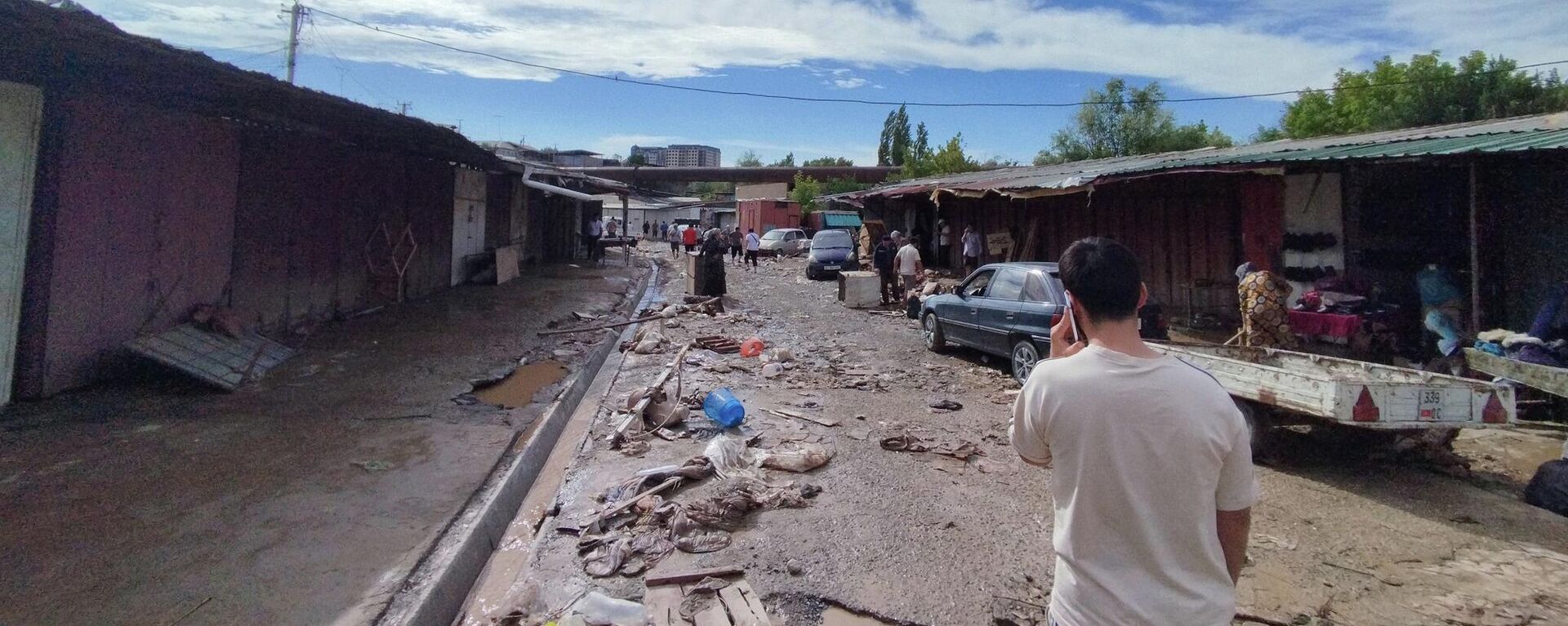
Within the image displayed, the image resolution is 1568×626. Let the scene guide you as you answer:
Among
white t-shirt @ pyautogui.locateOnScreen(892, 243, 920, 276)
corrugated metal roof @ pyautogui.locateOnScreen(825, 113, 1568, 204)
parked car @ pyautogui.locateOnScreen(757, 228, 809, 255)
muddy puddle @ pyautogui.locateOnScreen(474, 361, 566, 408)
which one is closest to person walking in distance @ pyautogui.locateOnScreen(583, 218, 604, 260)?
parked car @ pyautogui.locateOnScreen(757, 228, 809, 255)

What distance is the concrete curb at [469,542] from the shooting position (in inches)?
148

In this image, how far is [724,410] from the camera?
679 centimetres

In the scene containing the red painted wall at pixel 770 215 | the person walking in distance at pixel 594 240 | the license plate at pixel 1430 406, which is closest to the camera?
the license plate at pixel 1430 406

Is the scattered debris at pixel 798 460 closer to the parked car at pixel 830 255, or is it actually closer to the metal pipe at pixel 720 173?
the parked car at pixel 830 255

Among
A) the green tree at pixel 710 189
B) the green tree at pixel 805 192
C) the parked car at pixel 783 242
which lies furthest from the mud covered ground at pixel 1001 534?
the green tree at pixel 710 189

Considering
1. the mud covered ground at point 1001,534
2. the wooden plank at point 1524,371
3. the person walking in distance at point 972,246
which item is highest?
the person walking in distance at point 972,246

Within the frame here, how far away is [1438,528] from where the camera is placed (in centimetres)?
466

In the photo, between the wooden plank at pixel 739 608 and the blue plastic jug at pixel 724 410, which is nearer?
the wooden plank at pixel 739 608

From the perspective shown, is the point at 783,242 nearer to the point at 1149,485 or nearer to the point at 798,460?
the point at 798,460

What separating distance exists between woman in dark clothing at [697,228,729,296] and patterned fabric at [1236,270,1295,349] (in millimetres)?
10355

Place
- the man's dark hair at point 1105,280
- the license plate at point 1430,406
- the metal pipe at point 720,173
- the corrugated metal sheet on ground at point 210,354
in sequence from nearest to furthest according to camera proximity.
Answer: the man's dark hair at point 1105,280, the license plate at point 1430,406, the corrugated metal sheet on ground at point 210,354, the metal pipe at point 720,173

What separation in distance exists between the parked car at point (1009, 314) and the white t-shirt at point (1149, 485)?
20.2 feet

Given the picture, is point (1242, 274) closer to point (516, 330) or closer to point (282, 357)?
point (516, 330)

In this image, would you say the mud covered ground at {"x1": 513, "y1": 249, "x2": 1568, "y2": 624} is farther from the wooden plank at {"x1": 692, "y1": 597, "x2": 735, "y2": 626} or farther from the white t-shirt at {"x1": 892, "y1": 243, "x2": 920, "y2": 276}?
the white t-shirt at {"x1": 892, "y1": 243, "x2": 920, "y2": 276}
